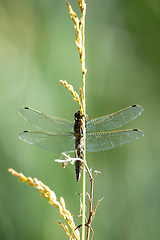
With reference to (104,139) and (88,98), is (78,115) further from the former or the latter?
(88,98)

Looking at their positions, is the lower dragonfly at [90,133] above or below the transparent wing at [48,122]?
below

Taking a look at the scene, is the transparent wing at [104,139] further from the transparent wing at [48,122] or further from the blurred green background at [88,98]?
the blurred green background at [88,98]

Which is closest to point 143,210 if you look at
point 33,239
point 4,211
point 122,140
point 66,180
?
point 66,180

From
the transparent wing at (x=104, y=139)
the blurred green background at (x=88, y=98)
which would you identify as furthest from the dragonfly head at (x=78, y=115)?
the blurred green background at (x=88, y=98)

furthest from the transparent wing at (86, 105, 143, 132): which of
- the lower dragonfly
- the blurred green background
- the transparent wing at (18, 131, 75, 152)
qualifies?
the blurred green background

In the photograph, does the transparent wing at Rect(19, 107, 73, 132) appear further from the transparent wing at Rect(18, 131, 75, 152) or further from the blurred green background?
the blurred green background

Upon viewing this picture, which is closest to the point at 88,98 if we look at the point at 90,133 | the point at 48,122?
the point at 48,122
